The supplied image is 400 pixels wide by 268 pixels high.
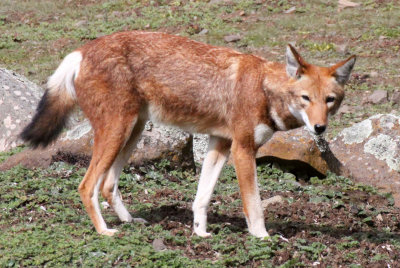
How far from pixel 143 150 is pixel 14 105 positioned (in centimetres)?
353

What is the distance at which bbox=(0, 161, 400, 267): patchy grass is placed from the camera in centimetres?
693

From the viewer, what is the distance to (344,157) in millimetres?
10836

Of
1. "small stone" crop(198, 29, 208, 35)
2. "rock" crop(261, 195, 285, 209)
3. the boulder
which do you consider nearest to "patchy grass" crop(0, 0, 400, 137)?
"small stone" crop(198, 29, 208, 35)

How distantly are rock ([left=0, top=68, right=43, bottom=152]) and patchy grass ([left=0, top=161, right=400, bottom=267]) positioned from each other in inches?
90.3

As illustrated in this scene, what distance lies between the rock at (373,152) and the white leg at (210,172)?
3.03 m

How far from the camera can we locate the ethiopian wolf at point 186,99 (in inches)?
293

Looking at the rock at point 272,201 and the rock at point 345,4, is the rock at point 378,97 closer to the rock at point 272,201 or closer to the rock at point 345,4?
the rock at point 272,201

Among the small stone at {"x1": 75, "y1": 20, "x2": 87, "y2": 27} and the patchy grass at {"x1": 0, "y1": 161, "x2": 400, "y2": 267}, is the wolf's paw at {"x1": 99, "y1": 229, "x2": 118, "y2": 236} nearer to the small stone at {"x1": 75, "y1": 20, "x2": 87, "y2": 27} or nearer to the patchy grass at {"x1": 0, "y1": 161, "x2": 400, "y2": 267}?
the patchy grass at {"x1": 0, "y1": 161, "x2": 400, "y2": 267}

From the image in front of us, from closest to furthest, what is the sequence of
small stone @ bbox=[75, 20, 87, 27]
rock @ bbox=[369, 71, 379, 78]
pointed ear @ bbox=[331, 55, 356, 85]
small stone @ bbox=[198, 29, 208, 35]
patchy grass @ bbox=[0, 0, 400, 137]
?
1. pointed ear @ bbox=[331, 55, 356, 85]
2. rock @ bbox=[369, 71, 379, 78]
3. patchy grass @ bbox=[0, 0, 400, 137]
4. small stone @ bbox=[198, 29, 208, 35]
5. small stone @ bbox=[75, 20, 87, 27]

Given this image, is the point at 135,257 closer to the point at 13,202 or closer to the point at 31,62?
the point at 13,202

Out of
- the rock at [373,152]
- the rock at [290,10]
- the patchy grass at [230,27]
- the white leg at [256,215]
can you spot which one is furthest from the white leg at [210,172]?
the rock at [290,10]

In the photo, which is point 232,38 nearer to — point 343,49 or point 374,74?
point 343,49

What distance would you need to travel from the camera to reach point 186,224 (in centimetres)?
814

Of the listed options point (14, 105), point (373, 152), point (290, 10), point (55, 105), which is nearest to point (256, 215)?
point (55, 105)
